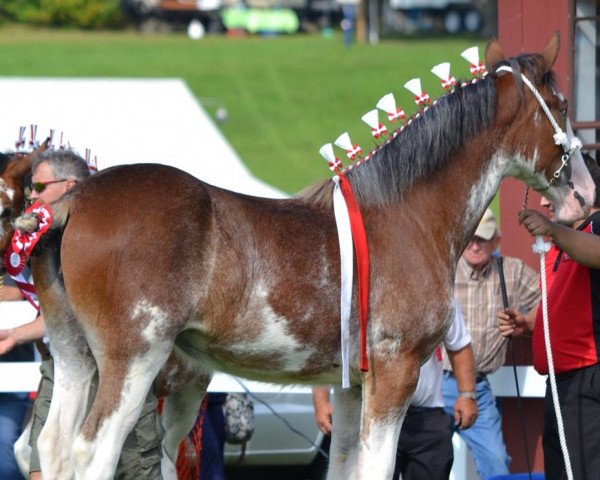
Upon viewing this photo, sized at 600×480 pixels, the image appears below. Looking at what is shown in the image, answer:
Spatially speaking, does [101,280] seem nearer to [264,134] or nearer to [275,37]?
[264,134]

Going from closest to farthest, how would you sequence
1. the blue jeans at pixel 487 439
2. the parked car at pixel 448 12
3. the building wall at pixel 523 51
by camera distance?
the blue jeans at pixel 487 439, the building wall at pixel 523 51, the parked car at pixel 448 12

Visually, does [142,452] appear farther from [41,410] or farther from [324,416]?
[324,416]

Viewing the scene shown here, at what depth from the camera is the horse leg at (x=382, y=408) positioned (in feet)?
14.2

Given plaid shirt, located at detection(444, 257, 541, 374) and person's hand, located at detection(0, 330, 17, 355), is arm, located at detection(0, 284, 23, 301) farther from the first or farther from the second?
plaid shirt, located at detection(444, 257, 541, 374)

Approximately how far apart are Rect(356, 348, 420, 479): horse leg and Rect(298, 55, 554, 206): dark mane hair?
708 millimetres

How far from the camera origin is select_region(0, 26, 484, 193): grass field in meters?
27.6

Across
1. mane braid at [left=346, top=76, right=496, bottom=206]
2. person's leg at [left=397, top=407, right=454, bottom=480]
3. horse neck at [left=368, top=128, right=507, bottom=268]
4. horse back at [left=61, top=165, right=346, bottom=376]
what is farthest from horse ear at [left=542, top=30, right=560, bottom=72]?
person's leg at [left=397, top=407, right=454, bottom=480]

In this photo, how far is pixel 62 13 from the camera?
49094mm

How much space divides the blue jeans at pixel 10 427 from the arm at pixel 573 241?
3185mm

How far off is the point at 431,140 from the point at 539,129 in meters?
0.47

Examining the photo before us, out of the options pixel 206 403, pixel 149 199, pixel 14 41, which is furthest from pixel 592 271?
pixel 14 41

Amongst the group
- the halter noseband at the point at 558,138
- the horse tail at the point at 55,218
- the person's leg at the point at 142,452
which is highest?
the halter noseband at the point at 558,138

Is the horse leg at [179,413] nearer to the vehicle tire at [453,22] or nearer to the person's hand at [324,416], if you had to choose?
the person's hand at [324,416]

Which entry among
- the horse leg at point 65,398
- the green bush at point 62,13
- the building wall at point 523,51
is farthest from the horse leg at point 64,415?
the green bush at point 62,13
